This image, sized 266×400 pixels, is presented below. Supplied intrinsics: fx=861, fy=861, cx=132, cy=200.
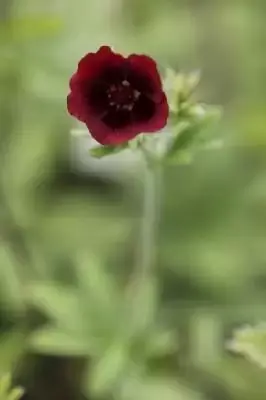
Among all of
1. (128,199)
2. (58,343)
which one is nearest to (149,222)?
(128,199)

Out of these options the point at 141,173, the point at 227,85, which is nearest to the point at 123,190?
the point at 141,173

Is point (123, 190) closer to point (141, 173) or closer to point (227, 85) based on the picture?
point (141, 173)

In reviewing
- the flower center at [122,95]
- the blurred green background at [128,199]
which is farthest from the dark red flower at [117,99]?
the blurred green background at [128,199]

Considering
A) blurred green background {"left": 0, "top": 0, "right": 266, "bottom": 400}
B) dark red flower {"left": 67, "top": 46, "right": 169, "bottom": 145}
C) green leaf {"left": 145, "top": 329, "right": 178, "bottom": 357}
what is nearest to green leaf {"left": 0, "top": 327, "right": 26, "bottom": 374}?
blurred green background {"left": 0, "top": 0, "right": 266, "bottom": 400}

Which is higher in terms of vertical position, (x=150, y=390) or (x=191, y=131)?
(x=191, y=131)

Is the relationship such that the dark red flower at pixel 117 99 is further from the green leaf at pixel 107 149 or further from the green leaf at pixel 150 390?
the green leaf at pixel 150 390

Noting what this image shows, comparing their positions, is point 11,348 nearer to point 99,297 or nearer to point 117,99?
point 99,297
